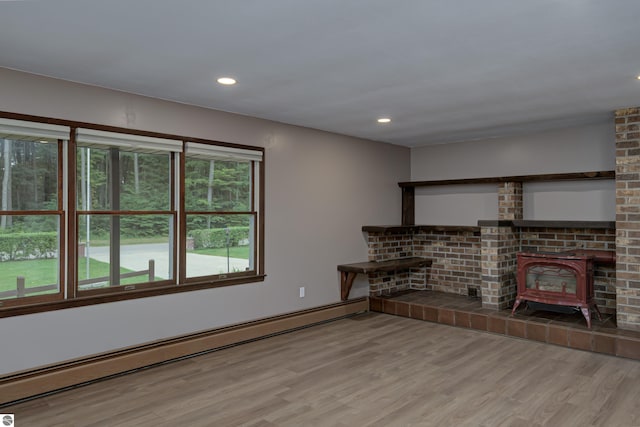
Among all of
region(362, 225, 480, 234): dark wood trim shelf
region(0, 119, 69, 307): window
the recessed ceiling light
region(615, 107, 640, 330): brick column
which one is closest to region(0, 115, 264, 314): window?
region(0, 119, 69, 307): window

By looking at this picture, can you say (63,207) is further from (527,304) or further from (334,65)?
(527,304)

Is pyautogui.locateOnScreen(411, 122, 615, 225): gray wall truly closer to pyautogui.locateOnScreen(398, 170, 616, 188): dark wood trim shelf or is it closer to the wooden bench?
pyautogui.locateOnScreen(398, 170, 616, 188): dark wood trim shelf

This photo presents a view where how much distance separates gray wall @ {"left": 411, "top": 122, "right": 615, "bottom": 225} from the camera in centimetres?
530

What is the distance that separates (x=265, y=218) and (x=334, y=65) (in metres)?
2.25

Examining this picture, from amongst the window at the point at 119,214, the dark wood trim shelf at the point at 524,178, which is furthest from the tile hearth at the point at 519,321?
the window at the point at 119,214

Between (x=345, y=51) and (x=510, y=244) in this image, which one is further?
(x=510, y=244)

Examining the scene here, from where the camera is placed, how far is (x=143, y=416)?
9.98ft

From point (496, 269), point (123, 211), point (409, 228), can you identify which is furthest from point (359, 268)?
point (123, 211)

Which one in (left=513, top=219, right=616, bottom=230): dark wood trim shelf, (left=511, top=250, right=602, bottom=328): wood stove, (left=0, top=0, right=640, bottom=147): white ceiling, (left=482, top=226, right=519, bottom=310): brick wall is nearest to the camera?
(left=0, top=0, right=640, bottom=147): white ceiling

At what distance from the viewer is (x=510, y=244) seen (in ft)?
18.8

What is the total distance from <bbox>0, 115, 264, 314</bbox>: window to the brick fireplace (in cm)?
219

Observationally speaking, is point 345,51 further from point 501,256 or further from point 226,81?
point 501,256

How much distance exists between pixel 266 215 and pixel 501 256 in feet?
9.50

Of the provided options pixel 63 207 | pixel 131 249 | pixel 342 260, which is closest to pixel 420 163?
pixel 342 260
